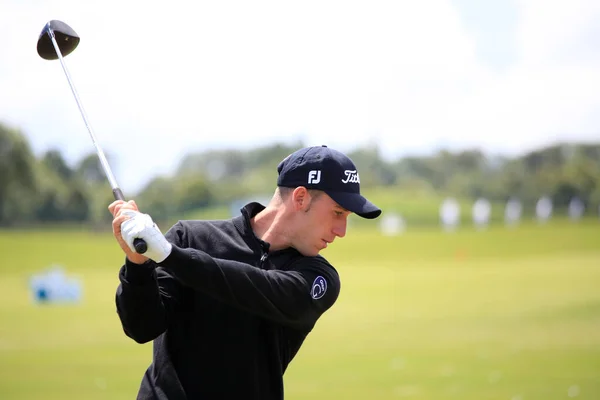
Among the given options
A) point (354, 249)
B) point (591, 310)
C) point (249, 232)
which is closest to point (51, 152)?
point (354, 249)

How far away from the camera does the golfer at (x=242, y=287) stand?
231cm

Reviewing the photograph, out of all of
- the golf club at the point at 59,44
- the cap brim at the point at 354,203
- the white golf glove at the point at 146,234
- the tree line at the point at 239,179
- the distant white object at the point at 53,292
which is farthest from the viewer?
the tree line at the point at 239,179

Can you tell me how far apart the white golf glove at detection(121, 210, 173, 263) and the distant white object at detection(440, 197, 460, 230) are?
2414 centimetres

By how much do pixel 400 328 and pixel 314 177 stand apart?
985cm

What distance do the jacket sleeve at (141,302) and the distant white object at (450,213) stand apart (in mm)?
23904

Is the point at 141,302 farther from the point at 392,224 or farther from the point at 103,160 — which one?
the point at 392,224

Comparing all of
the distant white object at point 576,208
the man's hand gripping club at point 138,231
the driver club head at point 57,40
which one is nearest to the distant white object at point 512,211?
the distant white object at point 576,208

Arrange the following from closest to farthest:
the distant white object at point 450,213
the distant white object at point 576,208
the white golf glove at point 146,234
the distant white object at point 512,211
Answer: the white golf glove at point 146,234 → the distant white object at point 576,208 → the distant white object at point 512,211 → the distant white object at point 450,213

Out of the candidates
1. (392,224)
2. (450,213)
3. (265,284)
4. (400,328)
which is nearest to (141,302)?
(265,284)

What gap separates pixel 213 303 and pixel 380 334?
374 inches

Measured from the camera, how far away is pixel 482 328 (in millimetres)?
11945

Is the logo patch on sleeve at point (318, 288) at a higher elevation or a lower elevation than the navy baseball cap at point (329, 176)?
lower

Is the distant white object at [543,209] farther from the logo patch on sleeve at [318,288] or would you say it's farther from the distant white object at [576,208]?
the logo patch on sleeve at [318,288]

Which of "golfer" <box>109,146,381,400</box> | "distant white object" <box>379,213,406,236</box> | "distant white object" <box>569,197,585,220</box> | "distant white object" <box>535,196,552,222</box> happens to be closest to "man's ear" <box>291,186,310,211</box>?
"golfer" <box>109,146,381,400</box>
